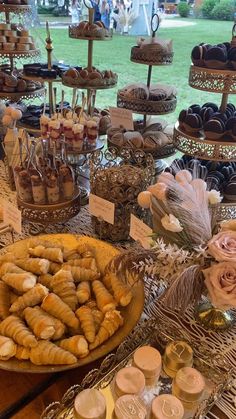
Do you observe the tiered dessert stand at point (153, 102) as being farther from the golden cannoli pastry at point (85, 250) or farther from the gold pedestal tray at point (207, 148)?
the golden cannoli pastry at point (85, 250)

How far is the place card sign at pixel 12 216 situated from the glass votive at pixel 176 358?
1.74ft

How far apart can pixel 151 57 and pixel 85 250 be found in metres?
0.77

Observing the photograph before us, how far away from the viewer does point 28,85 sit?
→ 1.84 metres

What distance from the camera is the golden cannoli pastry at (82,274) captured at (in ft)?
2.91

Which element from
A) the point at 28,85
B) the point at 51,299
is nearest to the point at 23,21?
the point at 28,85

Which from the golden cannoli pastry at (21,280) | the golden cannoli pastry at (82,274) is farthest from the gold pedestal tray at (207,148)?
the golden cannoli pastry at (21,280)

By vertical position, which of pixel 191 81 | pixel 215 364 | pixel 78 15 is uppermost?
pixel 78 15

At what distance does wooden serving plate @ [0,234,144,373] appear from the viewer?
0.71 meters

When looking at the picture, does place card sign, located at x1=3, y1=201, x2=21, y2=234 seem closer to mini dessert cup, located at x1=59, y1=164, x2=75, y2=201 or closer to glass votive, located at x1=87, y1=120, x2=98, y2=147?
mini dessert cup, located at x1=59, y1=164, x2=75, y2=201

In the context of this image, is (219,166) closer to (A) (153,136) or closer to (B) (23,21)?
(A) (153,136)

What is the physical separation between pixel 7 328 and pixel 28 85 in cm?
138

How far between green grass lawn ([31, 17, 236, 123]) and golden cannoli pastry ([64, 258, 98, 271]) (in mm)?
1134

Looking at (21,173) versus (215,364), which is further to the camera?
(21,173)

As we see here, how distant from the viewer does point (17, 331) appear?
74 centimetres
